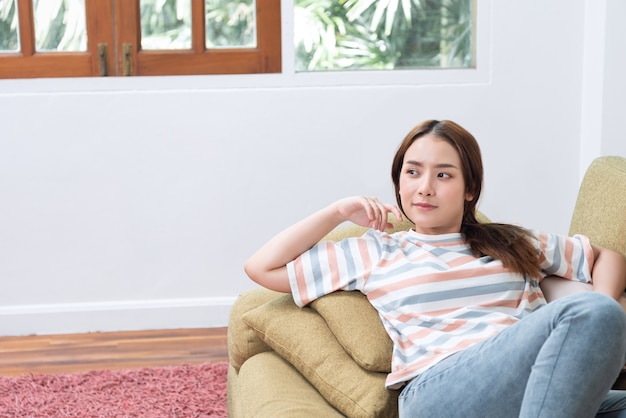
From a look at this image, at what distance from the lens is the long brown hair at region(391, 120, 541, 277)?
1.81 metres

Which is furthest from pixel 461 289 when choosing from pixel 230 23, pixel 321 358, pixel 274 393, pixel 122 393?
pixel 230 23

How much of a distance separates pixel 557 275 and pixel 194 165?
5.98 feet

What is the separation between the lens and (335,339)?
181cm

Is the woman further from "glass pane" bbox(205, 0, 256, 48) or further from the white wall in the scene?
"glass pane" bbox(205, 0, 256, 48)

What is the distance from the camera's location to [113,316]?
11.3ft

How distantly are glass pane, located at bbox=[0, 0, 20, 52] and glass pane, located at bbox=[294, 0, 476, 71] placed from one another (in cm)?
114

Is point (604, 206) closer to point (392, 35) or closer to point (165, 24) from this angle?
point (392, 35)

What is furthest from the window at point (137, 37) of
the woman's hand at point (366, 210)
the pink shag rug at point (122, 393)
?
the woman's hand at point (366, 210)

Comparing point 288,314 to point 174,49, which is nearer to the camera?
point 288,314

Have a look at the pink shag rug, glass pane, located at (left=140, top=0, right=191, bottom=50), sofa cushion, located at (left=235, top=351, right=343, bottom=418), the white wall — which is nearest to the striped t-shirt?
sofa cushion, located at (left=235, top=351, right=343, bottom=418)

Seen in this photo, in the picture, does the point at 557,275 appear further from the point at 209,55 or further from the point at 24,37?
the point at 24,37

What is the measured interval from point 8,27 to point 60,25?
196mm

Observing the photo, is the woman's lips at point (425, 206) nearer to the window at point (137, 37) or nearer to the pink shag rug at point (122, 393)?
the pink shag rug at point (122, 393)

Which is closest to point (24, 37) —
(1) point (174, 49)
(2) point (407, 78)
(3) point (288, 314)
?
(1) point (174, 49)
